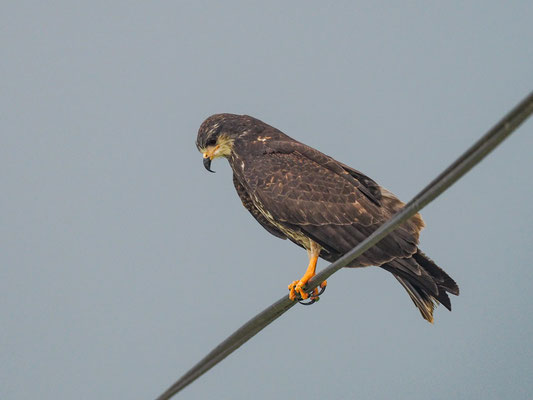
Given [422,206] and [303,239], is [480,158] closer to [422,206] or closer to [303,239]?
[422,206]

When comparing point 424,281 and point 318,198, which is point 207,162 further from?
point 424,281

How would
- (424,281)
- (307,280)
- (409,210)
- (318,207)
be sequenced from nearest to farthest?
(409,210), (424,281), (307,280), (318,207)

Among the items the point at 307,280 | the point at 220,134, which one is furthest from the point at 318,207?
the point at 220,134

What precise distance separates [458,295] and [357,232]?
1066 millimetres

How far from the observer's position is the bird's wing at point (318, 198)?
720cm

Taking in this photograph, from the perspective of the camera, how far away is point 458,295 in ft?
21.6

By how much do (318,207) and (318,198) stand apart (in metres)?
0.09

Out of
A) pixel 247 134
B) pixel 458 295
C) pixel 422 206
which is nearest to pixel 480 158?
pixel 422 206

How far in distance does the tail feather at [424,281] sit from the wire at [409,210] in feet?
5.54

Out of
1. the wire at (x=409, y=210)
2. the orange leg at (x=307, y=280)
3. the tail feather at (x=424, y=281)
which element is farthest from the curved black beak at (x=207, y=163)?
the wire at (x=409, y=210)

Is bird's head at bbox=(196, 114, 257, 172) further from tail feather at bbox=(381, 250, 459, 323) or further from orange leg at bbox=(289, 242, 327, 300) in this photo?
tail feather at bbox=(381, 250, 459, 323)

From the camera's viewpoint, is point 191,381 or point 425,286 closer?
point 191,381

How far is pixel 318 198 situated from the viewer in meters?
7.41

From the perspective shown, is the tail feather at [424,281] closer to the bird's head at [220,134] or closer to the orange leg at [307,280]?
the orange leg at [307,280]
